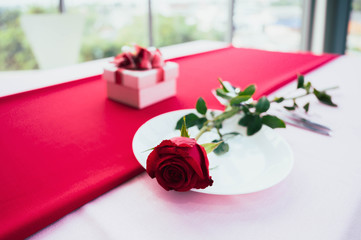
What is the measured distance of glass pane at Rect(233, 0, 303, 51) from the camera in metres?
4.52

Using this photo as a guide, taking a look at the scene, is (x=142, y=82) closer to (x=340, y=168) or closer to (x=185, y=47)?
(x=340, y=168)

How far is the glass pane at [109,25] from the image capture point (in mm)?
6133

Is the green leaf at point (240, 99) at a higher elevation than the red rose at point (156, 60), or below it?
below

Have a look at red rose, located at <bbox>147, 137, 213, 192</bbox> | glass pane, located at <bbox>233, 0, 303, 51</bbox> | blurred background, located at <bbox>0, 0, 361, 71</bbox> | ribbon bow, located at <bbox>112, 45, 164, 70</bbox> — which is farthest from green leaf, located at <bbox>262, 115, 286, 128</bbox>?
glass pane, located at <bbox>233, 0, 303, 51</bbox>

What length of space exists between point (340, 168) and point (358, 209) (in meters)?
0.12

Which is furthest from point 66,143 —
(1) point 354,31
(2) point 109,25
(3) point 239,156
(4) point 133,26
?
(4) point 133,26

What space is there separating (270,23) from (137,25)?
3.39 m

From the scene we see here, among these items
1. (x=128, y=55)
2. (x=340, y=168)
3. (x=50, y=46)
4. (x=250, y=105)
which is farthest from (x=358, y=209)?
(x=50, y=46)

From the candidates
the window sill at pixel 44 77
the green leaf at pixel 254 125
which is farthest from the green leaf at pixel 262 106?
the window sill at pixel 44 77

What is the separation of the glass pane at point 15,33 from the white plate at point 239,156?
17.2 ft

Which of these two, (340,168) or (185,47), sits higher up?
(185,47)

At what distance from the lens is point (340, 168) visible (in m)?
0.58

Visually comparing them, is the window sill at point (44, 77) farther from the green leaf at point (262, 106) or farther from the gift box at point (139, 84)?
the green leaf at point (262, 106)

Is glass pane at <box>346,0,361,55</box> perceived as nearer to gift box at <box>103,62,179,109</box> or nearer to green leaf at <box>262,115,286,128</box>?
gift box at <box>103,62,179,109</box>
